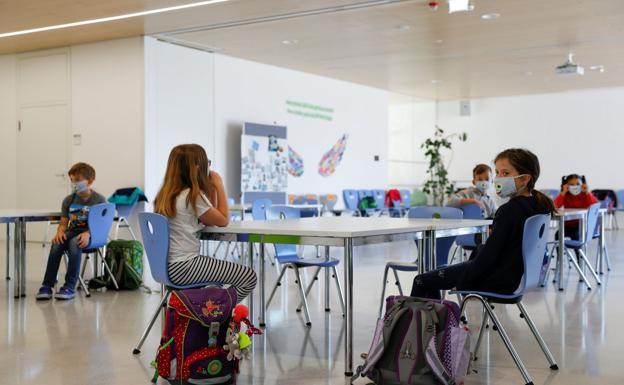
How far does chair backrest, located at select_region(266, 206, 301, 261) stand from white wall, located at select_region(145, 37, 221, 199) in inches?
161

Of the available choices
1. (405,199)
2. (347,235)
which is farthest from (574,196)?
(405,199)

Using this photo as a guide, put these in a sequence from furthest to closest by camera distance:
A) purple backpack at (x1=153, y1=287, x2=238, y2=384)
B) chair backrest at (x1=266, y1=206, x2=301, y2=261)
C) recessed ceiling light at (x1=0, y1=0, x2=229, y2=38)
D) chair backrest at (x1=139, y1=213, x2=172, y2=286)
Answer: recessed ceiling light at (x1=0, y1=0, x2=229, y2=38) < chair backrest at (x1=266, y1=206, x2=301, y2=261) < chair backrest at (x1=139, y1=213, x2=172, y2=286) < purple backpack at (x1=153, y1=287, x2=238, y2=384)

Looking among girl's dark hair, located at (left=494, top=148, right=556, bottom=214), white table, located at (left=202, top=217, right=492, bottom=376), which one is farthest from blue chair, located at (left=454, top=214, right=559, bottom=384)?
white table, located at (left=202, top=217, right=492, bottom=376)

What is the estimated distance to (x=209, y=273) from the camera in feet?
12.3

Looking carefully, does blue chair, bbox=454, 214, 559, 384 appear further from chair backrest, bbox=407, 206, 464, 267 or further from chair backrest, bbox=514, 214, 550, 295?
chair backrest, bbox=407, 206, 464, 267

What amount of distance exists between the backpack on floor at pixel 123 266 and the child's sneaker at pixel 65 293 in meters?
0.43

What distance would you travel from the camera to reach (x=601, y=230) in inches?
284

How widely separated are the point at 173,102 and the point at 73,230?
4.09 metres

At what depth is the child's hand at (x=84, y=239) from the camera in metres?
5.83

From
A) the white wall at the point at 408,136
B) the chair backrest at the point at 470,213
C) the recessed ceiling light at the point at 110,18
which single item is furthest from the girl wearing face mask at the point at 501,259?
the white wall at the point at 408,136

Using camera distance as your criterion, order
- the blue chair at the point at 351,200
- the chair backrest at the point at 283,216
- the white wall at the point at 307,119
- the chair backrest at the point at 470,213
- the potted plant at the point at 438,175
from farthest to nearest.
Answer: the potted plant at the point at 438,175
the blue chair at the point at 351,200
the white wall at the point at 307,119
the chair backrest at the point at 470,213
the chair backrest at the point at 283,216

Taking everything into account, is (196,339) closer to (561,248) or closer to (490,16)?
(561,248)

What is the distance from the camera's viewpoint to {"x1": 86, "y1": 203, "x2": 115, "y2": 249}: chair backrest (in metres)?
5.84

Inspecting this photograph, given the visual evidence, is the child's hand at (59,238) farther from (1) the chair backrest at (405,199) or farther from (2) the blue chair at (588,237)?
(1) the chair backrest at (405,199)
